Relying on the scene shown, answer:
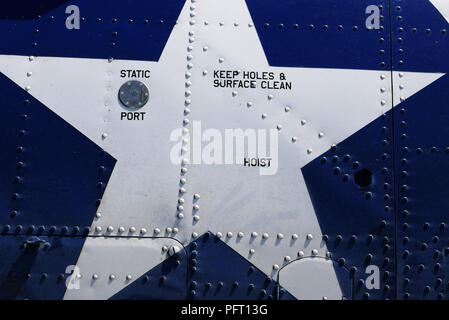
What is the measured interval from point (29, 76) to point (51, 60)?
0.16m

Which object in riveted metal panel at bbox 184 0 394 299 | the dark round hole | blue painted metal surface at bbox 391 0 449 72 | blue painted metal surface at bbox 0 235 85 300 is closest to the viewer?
blue painted metal surface at bbox 0 235 85 300

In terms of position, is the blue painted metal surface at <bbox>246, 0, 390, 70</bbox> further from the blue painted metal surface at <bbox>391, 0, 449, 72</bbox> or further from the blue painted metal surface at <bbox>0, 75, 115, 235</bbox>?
the blue painted metal surface at <bbox>0, 75, 115, 235</bbox>

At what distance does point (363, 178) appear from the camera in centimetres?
314

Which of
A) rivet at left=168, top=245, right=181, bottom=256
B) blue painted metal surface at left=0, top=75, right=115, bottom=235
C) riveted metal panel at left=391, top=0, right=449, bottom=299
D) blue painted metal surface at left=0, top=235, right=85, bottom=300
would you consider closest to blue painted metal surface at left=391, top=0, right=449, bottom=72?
riveted metal panel at left=391, top=0, right=449, bottom=299

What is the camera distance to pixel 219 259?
3.01 metres

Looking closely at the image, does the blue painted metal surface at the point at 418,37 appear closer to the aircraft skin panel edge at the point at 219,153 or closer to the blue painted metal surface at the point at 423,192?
the aircraft skin panel edge at the point at 219,153

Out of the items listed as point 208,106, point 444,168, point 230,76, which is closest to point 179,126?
point 208,106

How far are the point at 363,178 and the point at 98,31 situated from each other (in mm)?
1869

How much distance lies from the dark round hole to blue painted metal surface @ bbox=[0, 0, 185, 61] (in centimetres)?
143

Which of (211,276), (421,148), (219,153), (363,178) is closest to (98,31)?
(219,153)

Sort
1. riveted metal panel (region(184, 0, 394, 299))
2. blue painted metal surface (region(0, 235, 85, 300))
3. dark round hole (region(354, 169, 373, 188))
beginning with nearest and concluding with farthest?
blue painted metal surface (region(0, 235, 85, 300)) → riveted metal panel (region(184, 0, 394, 299)) → dark round hole (region(354, 169, 373, 188))

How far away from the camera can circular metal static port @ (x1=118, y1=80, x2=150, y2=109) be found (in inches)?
123

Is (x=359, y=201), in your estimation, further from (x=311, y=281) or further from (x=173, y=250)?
(x=173, y=250)

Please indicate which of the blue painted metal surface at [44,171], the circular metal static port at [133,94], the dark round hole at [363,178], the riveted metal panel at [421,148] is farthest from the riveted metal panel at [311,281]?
the circular metal static port at [133,94]
